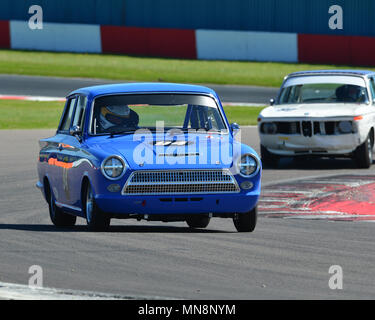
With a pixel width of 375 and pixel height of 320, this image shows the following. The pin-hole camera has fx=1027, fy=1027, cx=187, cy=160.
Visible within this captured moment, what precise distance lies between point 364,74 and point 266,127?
2.16m

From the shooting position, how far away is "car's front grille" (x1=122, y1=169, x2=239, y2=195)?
9.30m

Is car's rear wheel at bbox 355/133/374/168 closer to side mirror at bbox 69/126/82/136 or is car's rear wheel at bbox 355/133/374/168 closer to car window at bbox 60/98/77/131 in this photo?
car window at bbox 60/98/77/131

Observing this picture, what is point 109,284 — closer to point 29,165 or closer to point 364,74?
point 29,165

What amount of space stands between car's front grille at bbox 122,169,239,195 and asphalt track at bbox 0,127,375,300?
0.48m

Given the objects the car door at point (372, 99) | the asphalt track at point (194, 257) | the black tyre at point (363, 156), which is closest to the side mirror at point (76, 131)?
the asphalt track at point (194, 257)

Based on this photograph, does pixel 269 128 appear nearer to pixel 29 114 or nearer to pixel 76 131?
pixel 76 131

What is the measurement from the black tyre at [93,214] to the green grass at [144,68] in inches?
924

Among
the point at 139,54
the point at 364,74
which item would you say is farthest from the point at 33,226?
the point at 139,54

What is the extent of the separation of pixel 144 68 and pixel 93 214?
26.6 meters

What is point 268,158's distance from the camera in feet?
57.3

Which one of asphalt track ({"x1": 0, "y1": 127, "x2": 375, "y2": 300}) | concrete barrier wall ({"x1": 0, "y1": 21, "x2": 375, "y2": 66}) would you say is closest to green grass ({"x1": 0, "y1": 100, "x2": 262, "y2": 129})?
concrete barrier wall ({"x1": 0, "y1": 21, "x2": 375, "y2": 66})

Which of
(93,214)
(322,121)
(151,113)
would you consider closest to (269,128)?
(322,121)

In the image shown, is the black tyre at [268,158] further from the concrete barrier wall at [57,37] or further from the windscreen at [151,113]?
the concrete barrier wall at [57,37]

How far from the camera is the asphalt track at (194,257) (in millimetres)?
7164
